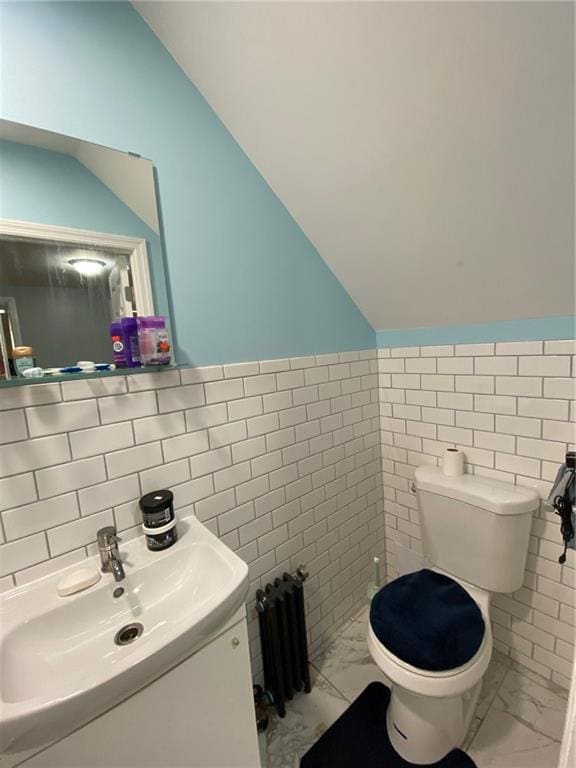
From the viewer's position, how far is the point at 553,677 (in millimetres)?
1360

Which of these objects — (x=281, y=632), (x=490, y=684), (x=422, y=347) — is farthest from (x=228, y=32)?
(x=490, y=684)

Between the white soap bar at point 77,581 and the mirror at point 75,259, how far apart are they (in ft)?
1.67

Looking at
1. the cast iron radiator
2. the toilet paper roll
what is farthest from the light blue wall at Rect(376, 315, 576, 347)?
the cast iron radiator

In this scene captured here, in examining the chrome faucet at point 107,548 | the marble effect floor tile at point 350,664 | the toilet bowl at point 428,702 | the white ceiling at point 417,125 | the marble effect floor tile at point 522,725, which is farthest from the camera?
the marble effect floor tile at point 350,664

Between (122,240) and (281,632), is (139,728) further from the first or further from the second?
(122,240)

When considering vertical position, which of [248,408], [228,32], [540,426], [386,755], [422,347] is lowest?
[386,755]

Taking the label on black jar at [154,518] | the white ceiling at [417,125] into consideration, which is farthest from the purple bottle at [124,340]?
the white ceiling at [417,125]

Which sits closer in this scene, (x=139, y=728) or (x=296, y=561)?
(x=139, y=728)

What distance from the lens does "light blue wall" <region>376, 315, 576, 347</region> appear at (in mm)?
1189

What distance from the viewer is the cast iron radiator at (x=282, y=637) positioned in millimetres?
1271

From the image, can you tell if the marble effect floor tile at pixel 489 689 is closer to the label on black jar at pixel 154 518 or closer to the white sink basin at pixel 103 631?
the white sink basin at pixel 103 631

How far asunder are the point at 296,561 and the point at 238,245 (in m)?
1.36

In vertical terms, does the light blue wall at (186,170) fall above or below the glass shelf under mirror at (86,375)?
above

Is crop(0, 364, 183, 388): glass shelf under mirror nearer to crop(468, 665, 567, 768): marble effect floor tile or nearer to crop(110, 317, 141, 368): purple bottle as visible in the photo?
crop(110, 317, 141, 368): purple bottle
